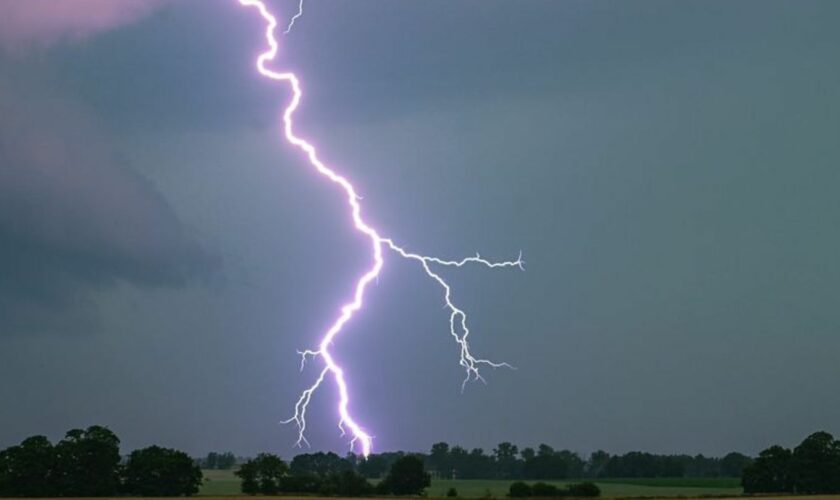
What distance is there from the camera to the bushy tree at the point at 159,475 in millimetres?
57125

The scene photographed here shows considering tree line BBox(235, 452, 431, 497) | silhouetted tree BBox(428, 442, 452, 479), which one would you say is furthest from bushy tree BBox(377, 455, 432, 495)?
silhouetted tree BBox(428, 442, 452, 479)

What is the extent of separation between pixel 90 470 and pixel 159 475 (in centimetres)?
376

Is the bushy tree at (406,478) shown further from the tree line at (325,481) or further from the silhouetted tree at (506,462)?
the silhouetted tree at (506,462)

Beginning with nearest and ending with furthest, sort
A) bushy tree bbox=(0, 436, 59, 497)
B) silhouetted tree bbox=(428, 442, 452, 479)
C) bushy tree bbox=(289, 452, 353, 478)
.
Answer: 1. bushy tree bbox=(0, 436, 59, 497)
2. bushy tree bbox=(289, 452, 353, 478)
3. silhouetted tree bbox=(428, 442, 452, 479)

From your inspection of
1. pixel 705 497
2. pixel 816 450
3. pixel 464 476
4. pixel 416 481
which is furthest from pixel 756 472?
pixel 464 476

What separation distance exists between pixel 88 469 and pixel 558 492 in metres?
27.4

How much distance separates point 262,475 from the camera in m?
61.4

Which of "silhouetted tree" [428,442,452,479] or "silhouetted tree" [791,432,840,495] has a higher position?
"silhouetted tree" [428,442,452,479]

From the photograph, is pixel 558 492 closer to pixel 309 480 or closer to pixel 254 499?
pixel 309 480

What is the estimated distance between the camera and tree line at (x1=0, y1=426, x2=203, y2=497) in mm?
55938

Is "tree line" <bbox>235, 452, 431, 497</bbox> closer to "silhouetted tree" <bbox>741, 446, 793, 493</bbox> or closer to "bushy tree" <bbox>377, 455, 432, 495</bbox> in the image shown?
"bushy tree" <bbox>377, 455, 432, 495</bbox>

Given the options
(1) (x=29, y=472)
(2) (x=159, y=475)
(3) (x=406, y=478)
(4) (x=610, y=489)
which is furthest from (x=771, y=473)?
(1) (x=29, y=472)

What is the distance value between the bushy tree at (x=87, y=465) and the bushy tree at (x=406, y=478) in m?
16.1

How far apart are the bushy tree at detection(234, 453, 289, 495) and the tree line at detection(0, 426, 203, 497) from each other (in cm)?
365
